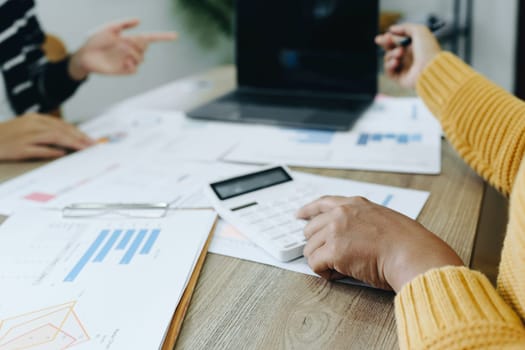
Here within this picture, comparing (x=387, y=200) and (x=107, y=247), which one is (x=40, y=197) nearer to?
(x=107, y=247)

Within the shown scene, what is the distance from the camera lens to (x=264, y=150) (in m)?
0.82

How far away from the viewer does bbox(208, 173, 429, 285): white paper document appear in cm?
51

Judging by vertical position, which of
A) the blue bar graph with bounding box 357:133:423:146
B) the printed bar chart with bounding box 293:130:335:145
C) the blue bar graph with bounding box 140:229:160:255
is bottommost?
the blue bar graph with bounding box 357:133:423:146

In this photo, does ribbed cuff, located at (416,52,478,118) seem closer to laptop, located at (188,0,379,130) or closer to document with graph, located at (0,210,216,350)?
laptop, located at (188,0,379,130)

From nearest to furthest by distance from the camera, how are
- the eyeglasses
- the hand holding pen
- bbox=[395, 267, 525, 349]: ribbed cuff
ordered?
bbox=[395, 267, 525, 349]: ribbed cuff
the eyeglasses
the hand holding pen

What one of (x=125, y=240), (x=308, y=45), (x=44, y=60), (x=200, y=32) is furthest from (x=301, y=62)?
(x=200, y=32)

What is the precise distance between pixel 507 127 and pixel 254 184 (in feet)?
1.09

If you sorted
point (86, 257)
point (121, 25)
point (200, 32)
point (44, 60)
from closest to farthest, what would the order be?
point (86, 257)
point (121, 25)
point (44, 60)
point (200, 32)

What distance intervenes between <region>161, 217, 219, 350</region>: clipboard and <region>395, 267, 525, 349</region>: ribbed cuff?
0.17 metres

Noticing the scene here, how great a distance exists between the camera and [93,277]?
476mm

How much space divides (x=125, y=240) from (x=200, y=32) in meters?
2.06

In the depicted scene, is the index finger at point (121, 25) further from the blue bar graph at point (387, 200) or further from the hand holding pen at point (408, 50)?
the blue bar graph at point (387, 200)

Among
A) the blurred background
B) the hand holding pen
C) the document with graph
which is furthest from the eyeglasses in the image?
the blurred background

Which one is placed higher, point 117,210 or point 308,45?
point 308,45
